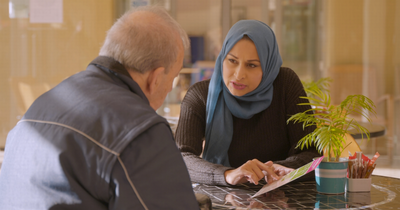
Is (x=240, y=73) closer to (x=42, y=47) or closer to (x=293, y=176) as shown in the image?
(x=293, y=176)

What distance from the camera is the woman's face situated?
1.81 meters

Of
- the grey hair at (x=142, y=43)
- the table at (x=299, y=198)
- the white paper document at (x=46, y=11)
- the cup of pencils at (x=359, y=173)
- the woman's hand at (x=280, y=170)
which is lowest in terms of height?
the table at (x=299, y=198)

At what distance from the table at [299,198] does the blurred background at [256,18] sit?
153 inches

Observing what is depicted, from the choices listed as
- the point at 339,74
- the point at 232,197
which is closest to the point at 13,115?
the point at 339,74

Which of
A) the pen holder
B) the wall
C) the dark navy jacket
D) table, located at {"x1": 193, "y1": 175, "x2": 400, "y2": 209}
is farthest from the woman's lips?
the wall

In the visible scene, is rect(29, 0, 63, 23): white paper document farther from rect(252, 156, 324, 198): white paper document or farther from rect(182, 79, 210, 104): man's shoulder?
rect(252, 156, 324, 198): white paper document

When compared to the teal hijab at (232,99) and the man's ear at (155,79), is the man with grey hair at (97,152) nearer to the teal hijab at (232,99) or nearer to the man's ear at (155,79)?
the man's ear at (155,79)

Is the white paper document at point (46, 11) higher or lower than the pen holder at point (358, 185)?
higher

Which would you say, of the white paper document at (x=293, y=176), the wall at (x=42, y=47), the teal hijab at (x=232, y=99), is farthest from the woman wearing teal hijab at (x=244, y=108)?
the wall at (x=42, y=47)

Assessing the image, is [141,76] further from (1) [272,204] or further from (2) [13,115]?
(2) [13,115]

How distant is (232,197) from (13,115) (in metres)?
4.59

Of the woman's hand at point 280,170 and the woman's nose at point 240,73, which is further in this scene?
the woman's nose at point 240,73

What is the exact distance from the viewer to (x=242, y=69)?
1.81 meters

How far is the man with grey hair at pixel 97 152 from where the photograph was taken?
0.76m
